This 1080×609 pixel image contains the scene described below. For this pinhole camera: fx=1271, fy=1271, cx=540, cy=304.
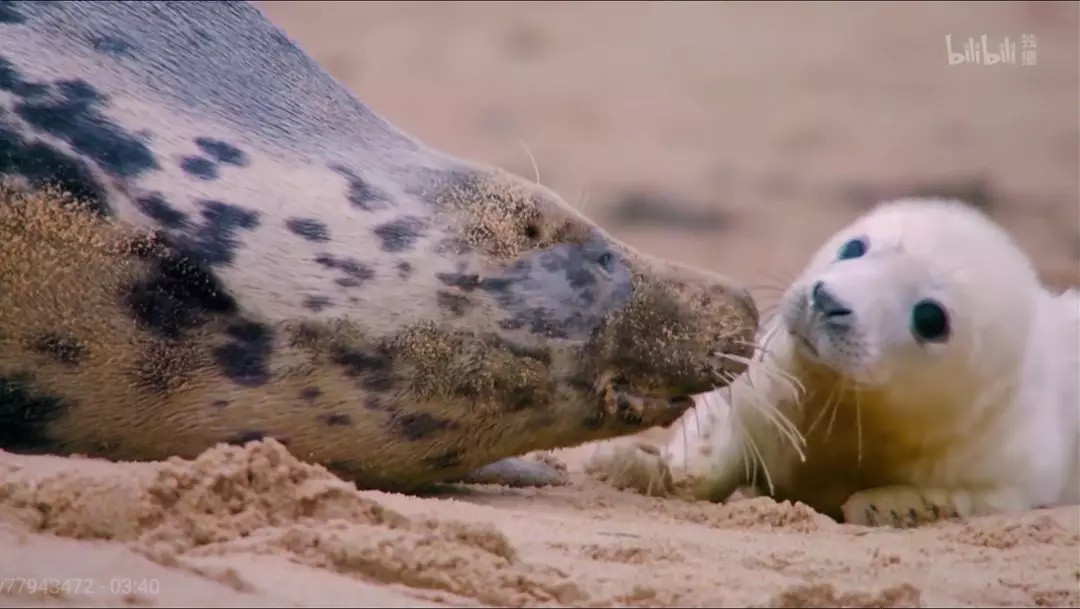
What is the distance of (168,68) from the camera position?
2.79m

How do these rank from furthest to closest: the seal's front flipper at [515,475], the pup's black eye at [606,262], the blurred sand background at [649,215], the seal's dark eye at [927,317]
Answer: the seal's dark eye at [927,317] < the seal's front flipper at [515,475] < the pup's black eye at [606,262] < the blurred sand background at [649,215]

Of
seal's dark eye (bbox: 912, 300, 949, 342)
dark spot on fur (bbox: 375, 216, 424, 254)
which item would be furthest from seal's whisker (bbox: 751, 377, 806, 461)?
dark spot on fur (bbox: 375, 216, 424, 254)

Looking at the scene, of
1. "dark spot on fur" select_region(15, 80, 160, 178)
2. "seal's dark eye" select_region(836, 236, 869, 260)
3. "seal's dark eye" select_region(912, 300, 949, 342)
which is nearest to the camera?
"dark spot on fur" select_region(15, 80, 160, 178)

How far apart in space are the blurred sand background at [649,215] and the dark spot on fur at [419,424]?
0.17m

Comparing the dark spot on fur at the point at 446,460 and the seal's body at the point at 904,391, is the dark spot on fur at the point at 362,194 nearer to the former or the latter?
the dark spot on fur at the point at 446,460

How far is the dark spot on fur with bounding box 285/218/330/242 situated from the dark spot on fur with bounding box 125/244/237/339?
21 cm

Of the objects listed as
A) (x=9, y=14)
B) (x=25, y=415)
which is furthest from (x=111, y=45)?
(x=25, y=415)

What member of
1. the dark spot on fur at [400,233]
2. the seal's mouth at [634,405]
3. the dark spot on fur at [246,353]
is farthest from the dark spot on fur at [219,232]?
the seal's mouth at [634,405]

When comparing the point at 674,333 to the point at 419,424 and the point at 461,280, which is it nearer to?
the point at 461,280

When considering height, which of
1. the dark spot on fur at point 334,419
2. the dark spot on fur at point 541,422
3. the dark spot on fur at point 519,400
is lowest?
the dark spot on fur at point 541,422

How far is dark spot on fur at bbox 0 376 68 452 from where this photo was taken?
238cm

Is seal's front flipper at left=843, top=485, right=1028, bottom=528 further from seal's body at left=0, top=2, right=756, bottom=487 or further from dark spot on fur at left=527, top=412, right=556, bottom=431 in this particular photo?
dark spot on fur at left=527, top=412, right=556, bottom=431

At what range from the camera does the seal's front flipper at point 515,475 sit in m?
3.14

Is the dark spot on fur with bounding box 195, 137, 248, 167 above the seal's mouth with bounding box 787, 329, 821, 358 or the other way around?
above
